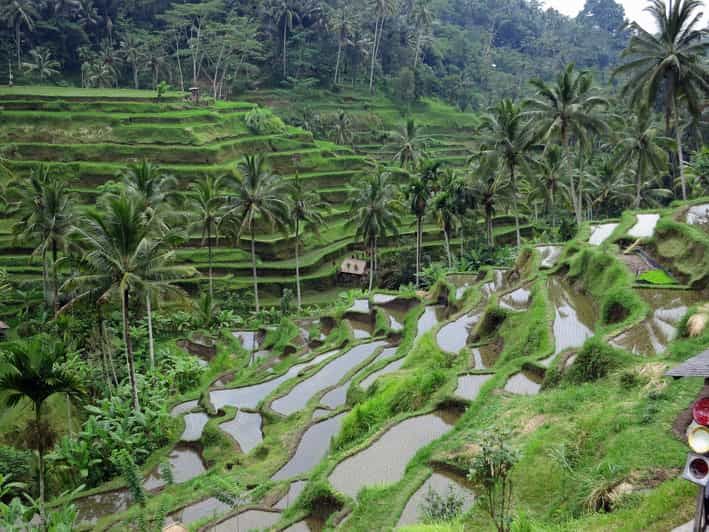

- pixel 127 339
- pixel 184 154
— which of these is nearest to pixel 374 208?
pixel 184 154

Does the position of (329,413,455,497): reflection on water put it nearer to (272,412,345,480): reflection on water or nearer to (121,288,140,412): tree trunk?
(272,412,345,480): reflection on water

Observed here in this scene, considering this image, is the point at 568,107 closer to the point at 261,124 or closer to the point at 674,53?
the point at 674,53

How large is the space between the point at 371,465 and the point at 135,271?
11.3m

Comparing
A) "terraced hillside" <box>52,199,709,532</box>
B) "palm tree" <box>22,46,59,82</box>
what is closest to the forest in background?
"palm tree" <box>22,46,59,82</box>

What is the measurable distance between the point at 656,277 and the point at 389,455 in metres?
12.8

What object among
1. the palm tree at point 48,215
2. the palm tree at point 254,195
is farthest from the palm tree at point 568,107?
the palm tree at point 48,215

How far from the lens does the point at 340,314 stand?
122 feet

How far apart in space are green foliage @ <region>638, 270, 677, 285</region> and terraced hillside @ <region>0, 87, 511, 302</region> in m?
27.4

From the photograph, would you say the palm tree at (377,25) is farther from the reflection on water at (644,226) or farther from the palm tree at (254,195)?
the reflection on water at (644,226)

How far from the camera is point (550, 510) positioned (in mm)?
10977

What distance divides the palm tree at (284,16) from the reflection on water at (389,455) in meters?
79.9

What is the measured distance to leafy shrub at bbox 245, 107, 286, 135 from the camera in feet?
212

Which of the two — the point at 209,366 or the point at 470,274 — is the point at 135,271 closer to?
the point at 209,366

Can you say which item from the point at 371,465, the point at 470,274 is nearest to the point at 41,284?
the point at 470,274
